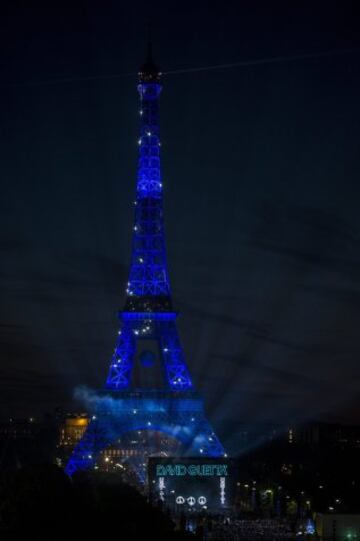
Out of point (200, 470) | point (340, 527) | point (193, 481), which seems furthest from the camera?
point (193, 481)

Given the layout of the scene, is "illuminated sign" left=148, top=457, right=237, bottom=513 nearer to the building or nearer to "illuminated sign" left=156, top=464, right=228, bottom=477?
"illuminated sign" left=156, top=464, right=228, bottom=477

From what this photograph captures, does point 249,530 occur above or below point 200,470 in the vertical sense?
below

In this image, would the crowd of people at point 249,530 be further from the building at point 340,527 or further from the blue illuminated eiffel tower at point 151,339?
the blue illuminated eiffel tower at point 151,339

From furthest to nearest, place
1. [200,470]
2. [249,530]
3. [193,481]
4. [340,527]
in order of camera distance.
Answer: [193,481]
[200,470]
[249,530]
[340,527]

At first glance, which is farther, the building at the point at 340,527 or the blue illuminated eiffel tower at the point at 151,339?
the blue illuminated eiffel tower at the point at 151,339

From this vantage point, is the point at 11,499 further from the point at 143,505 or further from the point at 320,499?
the point at 320,499

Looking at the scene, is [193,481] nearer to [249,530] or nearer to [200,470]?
[200,470]

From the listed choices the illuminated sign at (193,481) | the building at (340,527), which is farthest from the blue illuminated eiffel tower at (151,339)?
the building at (340,527)

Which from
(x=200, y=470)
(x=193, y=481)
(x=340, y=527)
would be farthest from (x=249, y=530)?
(x=193, y=481)
